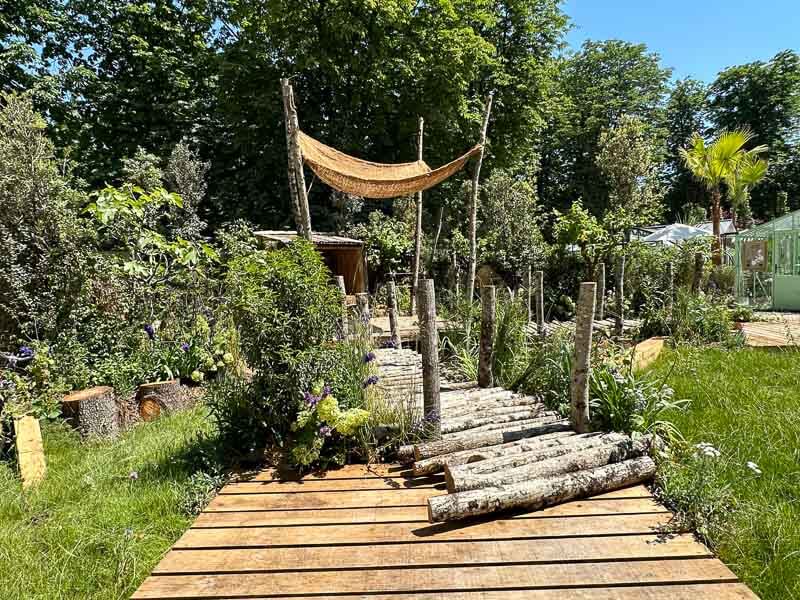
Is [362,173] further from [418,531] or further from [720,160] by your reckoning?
[720,160]

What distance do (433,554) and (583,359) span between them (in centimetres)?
152

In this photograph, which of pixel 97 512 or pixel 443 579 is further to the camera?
pixel 97 512

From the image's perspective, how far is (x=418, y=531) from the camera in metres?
2.12

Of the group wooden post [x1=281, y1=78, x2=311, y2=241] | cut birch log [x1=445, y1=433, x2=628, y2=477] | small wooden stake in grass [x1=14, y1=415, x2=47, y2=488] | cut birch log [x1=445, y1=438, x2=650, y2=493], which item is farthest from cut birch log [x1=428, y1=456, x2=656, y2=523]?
wooden post [x1=281, y1=78, x2=311, y2=241]

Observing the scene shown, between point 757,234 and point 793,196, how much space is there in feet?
62.5

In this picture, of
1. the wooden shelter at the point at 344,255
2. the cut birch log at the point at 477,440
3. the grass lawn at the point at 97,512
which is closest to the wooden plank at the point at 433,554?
the grass lawn at the point at 97,512

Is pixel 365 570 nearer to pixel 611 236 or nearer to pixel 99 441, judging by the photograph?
pixel 99 441

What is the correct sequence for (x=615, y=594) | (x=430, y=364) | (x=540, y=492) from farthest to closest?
(x=430, y=364) → (x=540, y=492) → (x=615, y=594)

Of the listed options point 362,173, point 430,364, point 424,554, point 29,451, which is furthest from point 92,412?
point 362,173

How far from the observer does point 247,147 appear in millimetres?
12617

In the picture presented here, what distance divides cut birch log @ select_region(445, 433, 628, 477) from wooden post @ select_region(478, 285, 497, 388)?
1154 mm

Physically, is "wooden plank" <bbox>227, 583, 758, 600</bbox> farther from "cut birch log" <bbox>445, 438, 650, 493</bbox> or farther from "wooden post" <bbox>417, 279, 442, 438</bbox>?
"wooden post" <bbox>417, 279, 442, 438</bbox>

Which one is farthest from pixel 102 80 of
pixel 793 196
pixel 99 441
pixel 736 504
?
pixel 793 196

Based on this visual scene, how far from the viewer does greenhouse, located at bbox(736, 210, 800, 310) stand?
8992 millimetres
